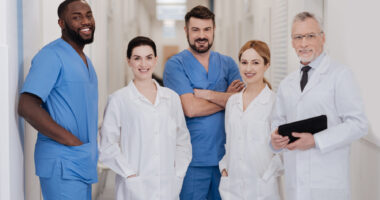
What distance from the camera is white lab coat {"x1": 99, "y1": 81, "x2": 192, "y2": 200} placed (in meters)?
1.97

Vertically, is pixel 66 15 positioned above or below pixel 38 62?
above

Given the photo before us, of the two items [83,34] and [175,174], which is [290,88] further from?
[83,34]

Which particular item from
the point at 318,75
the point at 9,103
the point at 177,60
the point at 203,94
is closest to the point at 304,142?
the point at 318,75

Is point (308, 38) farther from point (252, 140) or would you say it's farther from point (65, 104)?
point (65, 104)

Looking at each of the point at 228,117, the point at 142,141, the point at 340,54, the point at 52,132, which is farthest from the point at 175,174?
the point at 340,54

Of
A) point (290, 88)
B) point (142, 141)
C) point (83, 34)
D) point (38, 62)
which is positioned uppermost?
point (83, 34)

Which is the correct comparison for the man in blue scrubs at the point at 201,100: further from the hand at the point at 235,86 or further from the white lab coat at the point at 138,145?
the white lab coat at the point at 138,145

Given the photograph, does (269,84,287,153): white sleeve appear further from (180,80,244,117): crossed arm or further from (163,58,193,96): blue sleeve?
(163,58,193,96): blue sleeve

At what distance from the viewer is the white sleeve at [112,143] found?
1.95 meters

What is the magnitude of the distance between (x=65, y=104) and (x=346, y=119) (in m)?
1.17

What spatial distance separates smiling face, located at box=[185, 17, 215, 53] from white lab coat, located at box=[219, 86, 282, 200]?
1.63 ft

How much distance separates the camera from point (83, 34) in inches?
72.2

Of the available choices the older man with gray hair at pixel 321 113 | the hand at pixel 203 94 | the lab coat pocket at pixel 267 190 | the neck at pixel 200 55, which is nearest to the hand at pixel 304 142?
Answer: the older man with gray hair at pixel 321 113

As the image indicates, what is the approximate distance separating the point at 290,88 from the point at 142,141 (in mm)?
756
